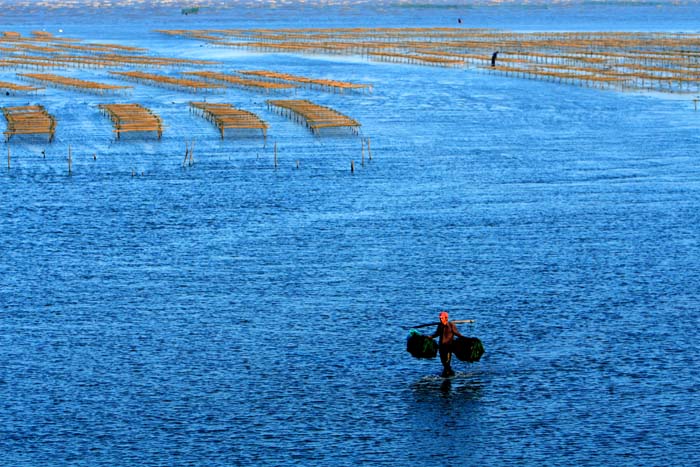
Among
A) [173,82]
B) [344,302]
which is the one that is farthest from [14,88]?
[344,302]

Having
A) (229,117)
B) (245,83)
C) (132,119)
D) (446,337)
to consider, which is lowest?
(245,83)

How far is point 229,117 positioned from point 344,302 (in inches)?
2739

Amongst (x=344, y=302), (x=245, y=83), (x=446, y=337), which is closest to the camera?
(x=446, y=337)

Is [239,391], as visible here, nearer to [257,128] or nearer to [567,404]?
[567,404]

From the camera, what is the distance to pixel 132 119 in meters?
126

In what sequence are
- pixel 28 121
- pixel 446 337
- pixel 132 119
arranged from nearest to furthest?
pixel 446 337 → pixel 28 121 → pixel 132 119

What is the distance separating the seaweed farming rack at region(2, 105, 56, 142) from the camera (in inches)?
4619

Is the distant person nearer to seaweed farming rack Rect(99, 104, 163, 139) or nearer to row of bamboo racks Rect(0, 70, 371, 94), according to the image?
seaweed farming rack Rect(99, 104, 163, 139)

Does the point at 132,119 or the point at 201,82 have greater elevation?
the point at 132,119

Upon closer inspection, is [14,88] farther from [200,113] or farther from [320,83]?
[320,83]

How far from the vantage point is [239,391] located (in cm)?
4903

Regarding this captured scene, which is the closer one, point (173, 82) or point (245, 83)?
point (245, 83)

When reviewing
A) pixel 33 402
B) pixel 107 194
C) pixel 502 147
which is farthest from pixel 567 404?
pixel 502 147

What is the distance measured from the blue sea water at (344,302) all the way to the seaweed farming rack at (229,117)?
8083 millimetres
